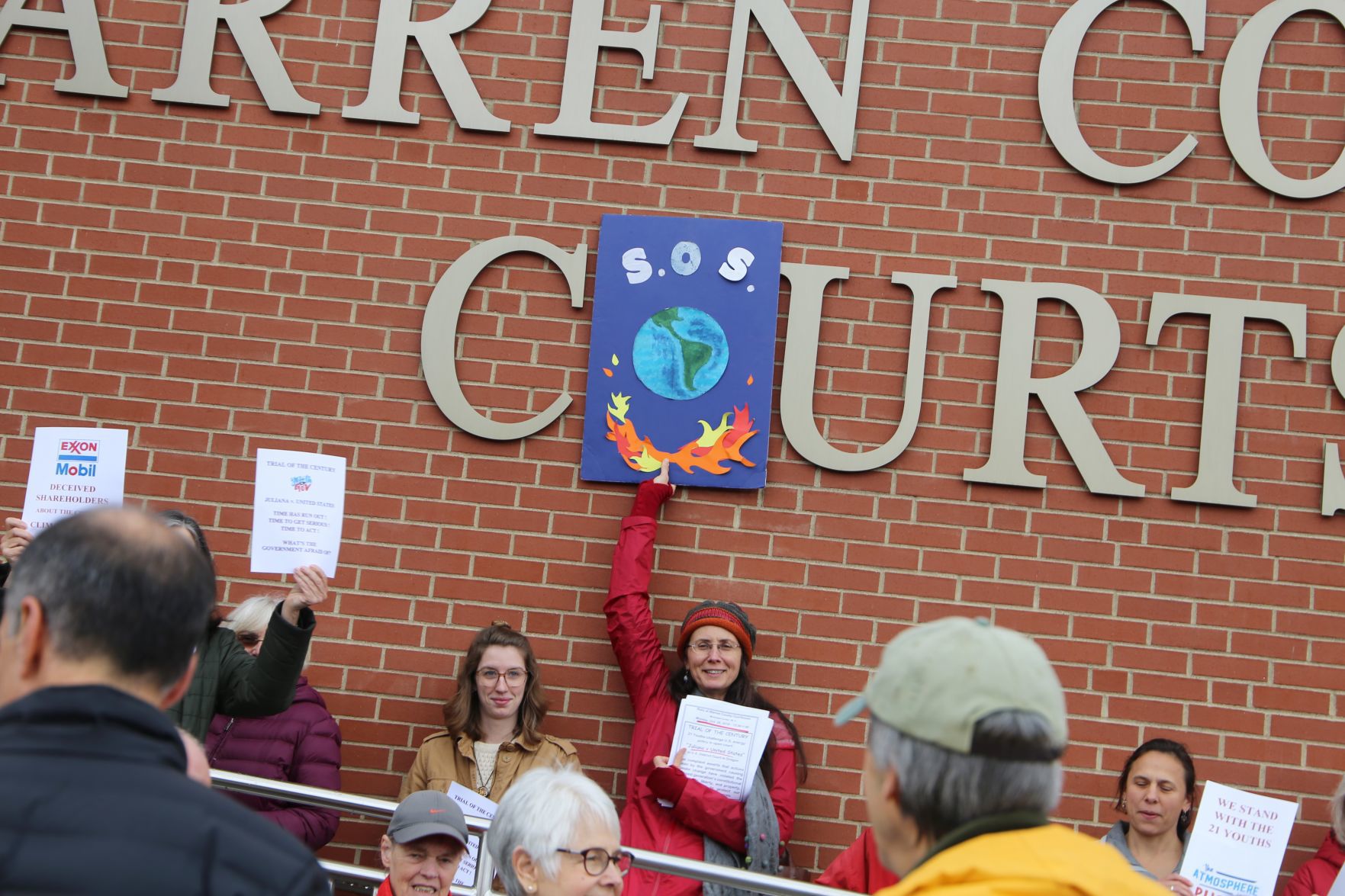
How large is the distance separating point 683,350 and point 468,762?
1619mm

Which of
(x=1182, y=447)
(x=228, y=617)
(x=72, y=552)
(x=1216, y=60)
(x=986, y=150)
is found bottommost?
(x=228, y=617)

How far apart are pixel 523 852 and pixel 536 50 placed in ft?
10.5

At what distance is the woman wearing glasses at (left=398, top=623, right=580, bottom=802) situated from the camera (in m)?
4.47

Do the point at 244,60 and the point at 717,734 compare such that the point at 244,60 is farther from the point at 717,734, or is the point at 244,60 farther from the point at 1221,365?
the point at 1221,365

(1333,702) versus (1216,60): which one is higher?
(1216,60)

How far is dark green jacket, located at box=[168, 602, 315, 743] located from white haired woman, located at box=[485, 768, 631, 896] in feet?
2.55

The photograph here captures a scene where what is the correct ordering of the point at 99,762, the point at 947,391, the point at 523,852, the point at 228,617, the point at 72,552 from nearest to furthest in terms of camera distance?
the point at 99,762, the point at 72,552, the point at 523,852, the point at 228,617, the point at 947,391

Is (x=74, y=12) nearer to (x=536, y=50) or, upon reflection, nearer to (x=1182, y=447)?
(x=536, y=50)

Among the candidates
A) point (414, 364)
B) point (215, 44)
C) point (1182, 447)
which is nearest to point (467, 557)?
point (414, 364)

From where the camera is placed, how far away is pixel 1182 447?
4762mm

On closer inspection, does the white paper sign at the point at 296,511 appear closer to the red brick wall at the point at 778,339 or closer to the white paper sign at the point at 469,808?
the white paper sign at the point at 469,808

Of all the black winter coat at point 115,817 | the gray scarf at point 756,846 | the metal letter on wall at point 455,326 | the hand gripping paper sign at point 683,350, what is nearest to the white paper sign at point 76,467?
the metal letter on wall at point 455,326

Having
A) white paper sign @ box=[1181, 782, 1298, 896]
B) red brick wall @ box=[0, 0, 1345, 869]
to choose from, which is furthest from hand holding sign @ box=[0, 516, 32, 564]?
white paper sign @ box=[1181, 782, 1298, 896]

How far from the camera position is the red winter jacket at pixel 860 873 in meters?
3.74
